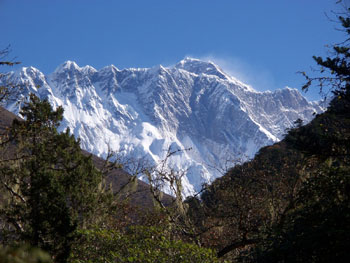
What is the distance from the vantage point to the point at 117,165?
52.4 feet

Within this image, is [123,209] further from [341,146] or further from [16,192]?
[341,146]

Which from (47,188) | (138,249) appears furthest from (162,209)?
(138,249)

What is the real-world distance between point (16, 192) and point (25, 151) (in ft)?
8.19

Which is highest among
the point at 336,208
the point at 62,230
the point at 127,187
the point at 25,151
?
the point at 25,151

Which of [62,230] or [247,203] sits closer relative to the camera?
[62,230]

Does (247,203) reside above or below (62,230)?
above

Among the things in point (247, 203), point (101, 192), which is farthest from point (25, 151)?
point (247, 203)

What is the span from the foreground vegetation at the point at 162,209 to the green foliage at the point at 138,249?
0.02m

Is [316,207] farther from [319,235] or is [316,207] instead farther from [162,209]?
[162,209]

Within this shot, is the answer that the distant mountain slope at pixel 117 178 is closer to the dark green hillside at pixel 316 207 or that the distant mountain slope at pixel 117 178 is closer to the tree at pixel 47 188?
the tree at pixel 47 188

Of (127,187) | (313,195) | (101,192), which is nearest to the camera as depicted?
(313,195)

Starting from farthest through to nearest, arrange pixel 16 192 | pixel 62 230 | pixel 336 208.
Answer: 1. pixel 16 192
2. pixel 62 230
3. pixel 336 208

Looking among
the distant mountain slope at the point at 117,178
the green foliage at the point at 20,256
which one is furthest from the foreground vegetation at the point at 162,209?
the distant mountain slope at the point at 117,178

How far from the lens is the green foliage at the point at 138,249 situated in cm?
559
